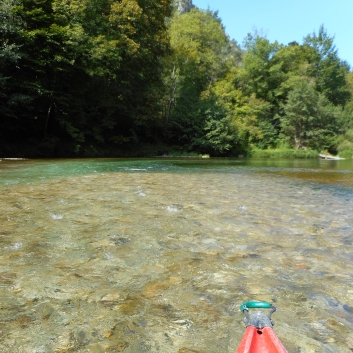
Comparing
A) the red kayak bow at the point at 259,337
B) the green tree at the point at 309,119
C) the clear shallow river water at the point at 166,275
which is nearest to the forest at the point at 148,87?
the green tree at the point at 309,119

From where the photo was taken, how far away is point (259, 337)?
130 cm

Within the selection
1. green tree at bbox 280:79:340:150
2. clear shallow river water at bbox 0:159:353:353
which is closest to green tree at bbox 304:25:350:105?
green tree at bbox 280:79:340:150

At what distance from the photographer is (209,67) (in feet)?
130

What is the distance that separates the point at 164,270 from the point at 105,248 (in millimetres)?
783

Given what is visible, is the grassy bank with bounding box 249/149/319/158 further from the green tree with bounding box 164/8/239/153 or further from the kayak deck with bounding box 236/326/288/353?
the kayak deck with bounding box 236/326/288/353

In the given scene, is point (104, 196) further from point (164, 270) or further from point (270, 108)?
point (270, 108)

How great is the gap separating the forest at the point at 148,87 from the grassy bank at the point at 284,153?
61.9 inches

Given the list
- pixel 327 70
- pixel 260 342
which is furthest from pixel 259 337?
pixel 327 70

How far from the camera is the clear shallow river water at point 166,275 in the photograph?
67.1 inches

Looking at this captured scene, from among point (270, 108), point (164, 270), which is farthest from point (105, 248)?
point (270, 108)

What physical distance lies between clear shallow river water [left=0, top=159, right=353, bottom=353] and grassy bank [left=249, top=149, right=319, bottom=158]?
29880 mm

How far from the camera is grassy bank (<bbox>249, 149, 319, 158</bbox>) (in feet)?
111

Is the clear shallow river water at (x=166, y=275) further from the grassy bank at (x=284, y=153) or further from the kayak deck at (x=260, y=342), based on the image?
the grassy bank at (x=284, y=153)

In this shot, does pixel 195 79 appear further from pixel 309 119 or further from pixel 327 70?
pixel 327 70
